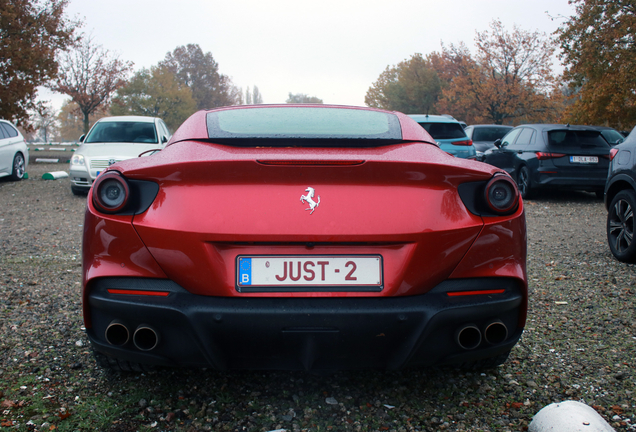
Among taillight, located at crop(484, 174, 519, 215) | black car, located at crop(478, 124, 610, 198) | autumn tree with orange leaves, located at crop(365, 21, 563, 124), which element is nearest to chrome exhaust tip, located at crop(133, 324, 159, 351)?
taillight, located at crop(484, 174, 519, 215)

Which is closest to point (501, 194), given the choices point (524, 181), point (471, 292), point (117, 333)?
point (471, 292)

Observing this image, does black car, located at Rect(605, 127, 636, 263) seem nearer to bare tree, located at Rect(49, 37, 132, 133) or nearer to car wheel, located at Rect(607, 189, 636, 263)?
car wheel, located at Rect(607, 189, 636, 263)

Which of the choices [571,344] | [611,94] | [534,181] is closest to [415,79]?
[611,94]

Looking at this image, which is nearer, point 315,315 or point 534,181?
point 315,315

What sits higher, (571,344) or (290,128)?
(290,128)

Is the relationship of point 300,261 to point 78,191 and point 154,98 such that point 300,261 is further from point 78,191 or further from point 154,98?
point 154,98

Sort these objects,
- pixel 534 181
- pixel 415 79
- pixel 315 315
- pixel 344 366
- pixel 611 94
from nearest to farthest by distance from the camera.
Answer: pixel 315 315 < pixel 344 366 < pixel 534 181 < pixel 611 94 < pixel 415 79

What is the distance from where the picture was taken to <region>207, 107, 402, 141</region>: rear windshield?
250 centimetres

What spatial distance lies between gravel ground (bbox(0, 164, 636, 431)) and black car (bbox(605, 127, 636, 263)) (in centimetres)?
164

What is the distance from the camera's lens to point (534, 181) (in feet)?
36.6

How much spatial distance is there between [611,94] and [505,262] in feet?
70.0

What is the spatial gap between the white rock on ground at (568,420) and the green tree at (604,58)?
20.1 metres

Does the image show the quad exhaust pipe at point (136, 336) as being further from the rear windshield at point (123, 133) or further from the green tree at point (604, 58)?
the green tree at point (604, 58)

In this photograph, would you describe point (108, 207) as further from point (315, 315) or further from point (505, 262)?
point (505, 262)
